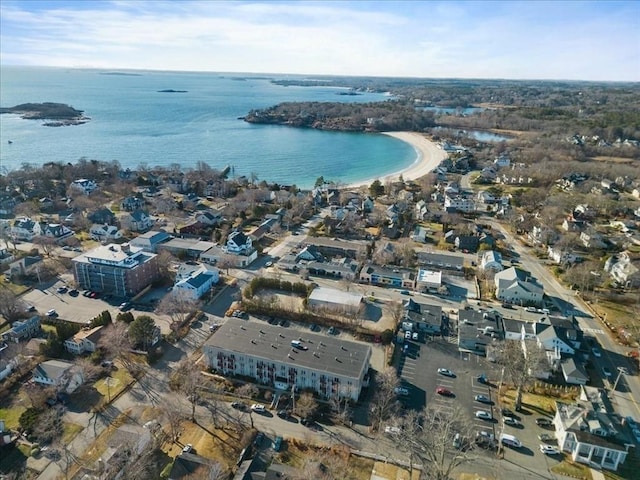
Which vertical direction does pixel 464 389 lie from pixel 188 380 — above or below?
below

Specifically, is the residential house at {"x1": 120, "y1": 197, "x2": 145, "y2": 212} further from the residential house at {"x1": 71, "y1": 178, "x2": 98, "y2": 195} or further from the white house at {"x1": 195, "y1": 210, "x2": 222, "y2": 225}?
the white house at {"x1": 195, "y1": 210, "x2": 222, "y2": 225}

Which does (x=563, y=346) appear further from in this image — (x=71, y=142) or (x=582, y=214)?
(x=71, y=142)

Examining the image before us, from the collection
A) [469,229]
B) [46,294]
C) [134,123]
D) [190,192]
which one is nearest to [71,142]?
[134,123]

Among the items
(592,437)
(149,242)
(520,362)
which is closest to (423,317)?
(520,362)

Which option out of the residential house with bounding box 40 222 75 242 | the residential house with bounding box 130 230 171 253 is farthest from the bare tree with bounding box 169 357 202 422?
the residential house with bounding box 40 222 75 242

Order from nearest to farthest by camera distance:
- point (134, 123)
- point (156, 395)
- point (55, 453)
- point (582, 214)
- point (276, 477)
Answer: point (276, 477), point (55, 453), point (156, 395), point (582, 214), point (134, 123)

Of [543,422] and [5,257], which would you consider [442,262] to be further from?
[5,257]

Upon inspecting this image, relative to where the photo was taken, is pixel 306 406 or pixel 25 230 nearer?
pixel 306 406
